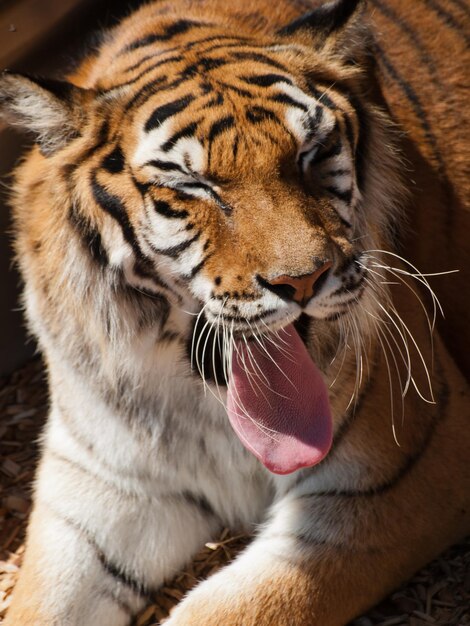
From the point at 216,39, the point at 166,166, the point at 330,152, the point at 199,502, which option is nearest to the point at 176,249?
the point at 166,166

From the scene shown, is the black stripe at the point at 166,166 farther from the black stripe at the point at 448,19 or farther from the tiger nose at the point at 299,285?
the black stripe at the point at 448,19

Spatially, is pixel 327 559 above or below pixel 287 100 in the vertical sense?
below

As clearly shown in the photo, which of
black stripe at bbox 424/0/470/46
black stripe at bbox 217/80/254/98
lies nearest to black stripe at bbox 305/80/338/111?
black stripe at bbox 217/80/254/98

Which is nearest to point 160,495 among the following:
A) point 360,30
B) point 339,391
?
point 339,391

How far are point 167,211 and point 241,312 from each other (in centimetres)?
25

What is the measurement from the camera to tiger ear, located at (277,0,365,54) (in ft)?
7.32

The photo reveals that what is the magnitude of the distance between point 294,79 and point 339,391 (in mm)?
724

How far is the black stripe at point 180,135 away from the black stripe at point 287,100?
6.9 inches

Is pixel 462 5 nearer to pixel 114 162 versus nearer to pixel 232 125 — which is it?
pixel 232 125

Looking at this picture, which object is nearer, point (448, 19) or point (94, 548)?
point (94, 548)

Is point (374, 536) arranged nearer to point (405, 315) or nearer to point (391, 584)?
point (391, 584)

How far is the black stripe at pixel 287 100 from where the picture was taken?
2082mm

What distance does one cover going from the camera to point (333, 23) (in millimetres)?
2270

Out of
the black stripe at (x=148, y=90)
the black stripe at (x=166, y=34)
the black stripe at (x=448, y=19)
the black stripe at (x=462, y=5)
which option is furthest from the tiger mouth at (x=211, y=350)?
the black stripe at (x=462, y=5)
